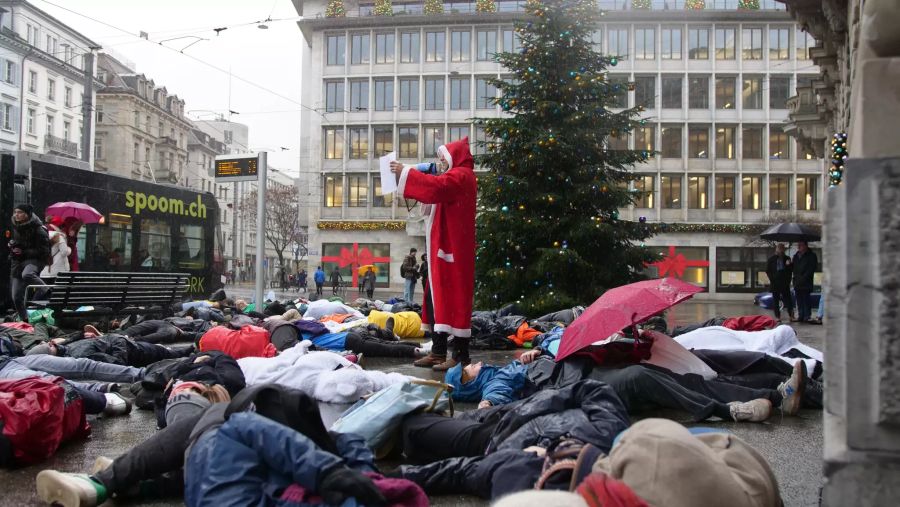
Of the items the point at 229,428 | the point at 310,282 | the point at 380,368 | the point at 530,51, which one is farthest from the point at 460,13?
the point at 229,428

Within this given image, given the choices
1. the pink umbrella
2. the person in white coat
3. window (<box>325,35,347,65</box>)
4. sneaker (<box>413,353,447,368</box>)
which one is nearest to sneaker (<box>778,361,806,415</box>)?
sneaker (<box>413,353,447,368</box>)

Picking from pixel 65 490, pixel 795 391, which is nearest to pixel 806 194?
pixel 795 391

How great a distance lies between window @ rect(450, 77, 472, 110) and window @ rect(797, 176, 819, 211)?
22588mm

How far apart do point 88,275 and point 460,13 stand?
4314 cm

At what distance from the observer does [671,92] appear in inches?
1972

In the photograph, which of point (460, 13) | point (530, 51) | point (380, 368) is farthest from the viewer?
point (460, 13)

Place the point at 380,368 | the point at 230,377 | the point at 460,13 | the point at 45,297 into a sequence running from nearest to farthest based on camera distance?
the point at 230,377, the point at 380,368, the point at 45,297, the point at 460,13

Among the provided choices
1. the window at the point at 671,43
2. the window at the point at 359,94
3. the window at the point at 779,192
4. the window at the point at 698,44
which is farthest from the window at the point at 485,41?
the window at the point at 779,192

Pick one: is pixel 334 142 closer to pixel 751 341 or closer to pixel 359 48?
pixel 359 48

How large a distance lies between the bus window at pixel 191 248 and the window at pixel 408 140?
31.2 meters

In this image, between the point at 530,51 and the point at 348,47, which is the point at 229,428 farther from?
the point at 348,47

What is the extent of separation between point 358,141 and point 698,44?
24.1 m

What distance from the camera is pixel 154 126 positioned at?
74.6 meters

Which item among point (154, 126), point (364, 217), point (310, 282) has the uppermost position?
point (154, 126)
